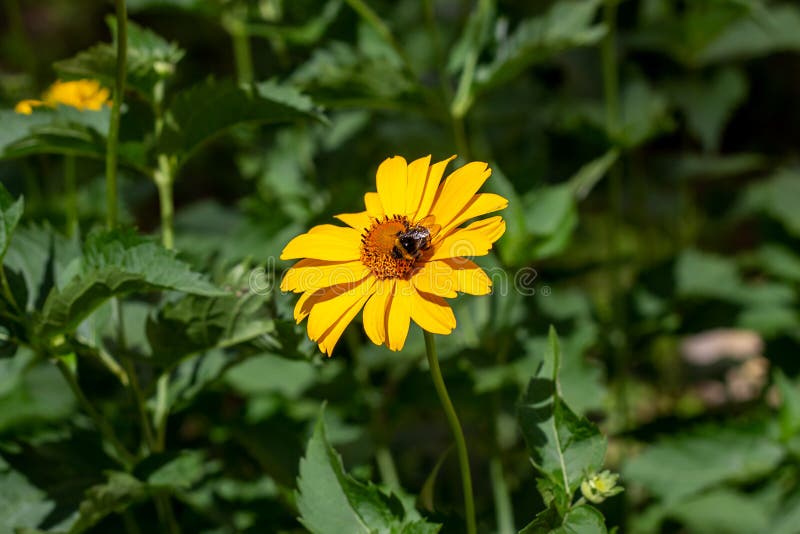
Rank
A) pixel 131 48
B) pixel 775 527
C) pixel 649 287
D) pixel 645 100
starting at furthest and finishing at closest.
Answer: pixel 645 100
pixel 649 287
pixel 775 527
pixel 131 48

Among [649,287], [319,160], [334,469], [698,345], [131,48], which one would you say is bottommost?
[698,345]

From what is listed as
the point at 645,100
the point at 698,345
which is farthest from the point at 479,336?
the point at 698,345

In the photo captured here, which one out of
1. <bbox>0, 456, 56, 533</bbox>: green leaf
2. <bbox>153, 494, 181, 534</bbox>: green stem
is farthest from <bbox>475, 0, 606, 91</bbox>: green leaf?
<bbox>0, 456, 56, 533</bbox>: green leaf

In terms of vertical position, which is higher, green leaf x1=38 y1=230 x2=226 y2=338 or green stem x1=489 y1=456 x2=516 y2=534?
green leaf x1=38 y1=230 x2=226 y2=338

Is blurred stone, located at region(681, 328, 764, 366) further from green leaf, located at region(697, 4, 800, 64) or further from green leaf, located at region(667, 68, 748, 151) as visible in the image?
green leaf, located at region(697, 4, 800, 64)

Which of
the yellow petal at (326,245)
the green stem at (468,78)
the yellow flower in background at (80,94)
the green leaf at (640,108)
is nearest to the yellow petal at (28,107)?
the yellow flower in background at (80,94)

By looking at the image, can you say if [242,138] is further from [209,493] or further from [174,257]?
[174,257]
